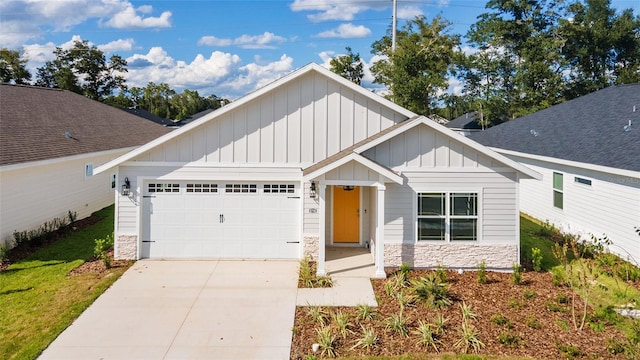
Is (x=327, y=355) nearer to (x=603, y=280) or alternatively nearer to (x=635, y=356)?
(x=635, y=356)

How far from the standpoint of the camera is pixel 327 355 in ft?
21.2

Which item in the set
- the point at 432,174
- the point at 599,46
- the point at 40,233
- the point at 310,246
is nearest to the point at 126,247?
the point at 40,233

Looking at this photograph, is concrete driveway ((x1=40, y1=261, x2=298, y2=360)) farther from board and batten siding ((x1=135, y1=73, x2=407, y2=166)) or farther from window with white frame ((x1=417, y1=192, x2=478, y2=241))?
window with white frame ((x1=417, y1=192, x2=478, y2=241))

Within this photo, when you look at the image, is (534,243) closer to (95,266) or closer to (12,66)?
(95,266)

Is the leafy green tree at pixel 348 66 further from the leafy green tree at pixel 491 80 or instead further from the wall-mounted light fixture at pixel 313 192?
the wall-mounted light fixture at pixel 313 192

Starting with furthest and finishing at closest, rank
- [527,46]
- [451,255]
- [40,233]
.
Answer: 1. [527,46]
2. [40,233]
3. [451,255]

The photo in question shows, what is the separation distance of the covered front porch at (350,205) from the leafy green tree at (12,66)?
57.3 metres

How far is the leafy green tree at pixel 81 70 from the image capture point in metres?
57.2

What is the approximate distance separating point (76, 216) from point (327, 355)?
12461mm

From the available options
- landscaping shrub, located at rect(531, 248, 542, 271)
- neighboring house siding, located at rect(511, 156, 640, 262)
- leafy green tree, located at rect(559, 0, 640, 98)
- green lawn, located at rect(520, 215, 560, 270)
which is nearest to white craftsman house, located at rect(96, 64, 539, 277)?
landscaping shrub, located at rect(531, 248, 542, 271)

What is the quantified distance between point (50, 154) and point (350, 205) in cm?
960

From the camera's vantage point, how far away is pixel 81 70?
5947cm

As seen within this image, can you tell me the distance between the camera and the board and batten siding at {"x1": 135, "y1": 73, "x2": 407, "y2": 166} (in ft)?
35.9

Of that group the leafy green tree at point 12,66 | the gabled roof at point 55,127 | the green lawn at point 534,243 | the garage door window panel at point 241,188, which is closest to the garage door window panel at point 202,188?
the garage door window panel at point 241,188
